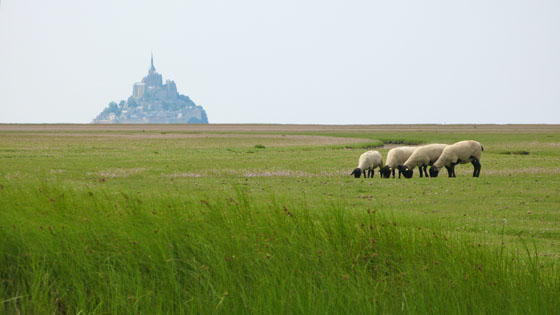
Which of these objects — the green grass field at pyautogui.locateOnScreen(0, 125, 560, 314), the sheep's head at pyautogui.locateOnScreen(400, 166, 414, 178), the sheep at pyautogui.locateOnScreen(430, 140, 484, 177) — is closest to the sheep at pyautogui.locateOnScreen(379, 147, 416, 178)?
the sheep's head at pyautogui.locateOnScreen(400, 166, 414, 178)

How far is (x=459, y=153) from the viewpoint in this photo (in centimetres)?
2800

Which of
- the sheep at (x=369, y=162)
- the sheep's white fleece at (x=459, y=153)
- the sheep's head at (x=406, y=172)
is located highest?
the sheep's white fleece at (x=459, y=153)

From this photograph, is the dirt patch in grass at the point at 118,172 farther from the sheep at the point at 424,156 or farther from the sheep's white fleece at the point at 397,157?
the sheep at the point at 424,156

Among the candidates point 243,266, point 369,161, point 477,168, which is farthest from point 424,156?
point 243,266

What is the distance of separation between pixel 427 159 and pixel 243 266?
23104 millimetres

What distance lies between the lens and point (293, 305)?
673 cm

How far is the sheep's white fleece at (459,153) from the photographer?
2797 cm

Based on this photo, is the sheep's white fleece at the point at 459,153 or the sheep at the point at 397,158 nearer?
the sheep's white fleece at the point at 459,153

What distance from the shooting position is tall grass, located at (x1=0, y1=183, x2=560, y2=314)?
6770mm

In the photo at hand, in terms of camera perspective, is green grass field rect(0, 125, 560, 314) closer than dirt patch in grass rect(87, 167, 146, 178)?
Yes

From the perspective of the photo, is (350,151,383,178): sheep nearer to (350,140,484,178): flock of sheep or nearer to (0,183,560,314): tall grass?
(350,140,484,178): flock of sheep

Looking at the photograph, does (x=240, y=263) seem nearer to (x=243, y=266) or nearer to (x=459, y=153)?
(x=243, y=266)

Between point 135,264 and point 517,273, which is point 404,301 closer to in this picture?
point 517,273

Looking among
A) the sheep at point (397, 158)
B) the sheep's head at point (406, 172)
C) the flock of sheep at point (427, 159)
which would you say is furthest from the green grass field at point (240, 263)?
the sheep at point (397, 158)
